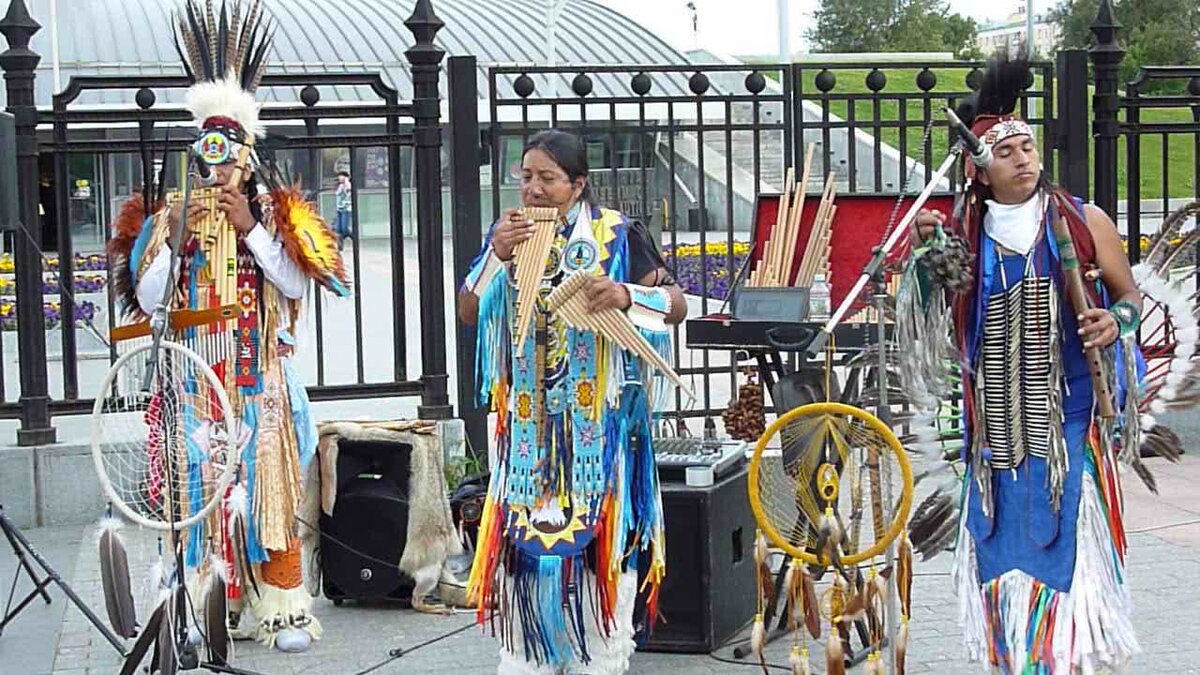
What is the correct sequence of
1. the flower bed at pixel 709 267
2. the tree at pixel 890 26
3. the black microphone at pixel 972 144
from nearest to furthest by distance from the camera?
the black microphone at pixel 972 144 → the flower bed at pixel 709 267 → the tree at pixel 890 26

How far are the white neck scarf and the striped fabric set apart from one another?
0.10 meters

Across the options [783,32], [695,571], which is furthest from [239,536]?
[783,32]

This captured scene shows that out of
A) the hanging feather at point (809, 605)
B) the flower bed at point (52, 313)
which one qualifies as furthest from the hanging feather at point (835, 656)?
the flower bed at point (52, 313)

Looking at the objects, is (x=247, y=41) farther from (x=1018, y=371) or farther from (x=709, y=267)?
(x=709, y=267)

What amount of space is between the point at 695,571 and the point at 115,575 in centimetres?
199

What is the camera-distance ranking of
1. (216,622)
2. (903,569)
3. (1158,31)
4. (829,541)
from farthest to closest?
1. (1158,31)
2. (216,622)
3. (903,569)
4. (829,541)

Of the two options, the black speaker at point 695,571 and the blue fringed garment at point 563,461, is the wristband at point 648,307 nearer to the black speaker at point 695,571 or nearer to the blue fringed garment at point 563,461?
the blue fringed garment at point 563,461

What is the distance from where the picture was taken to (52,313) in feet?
40.0

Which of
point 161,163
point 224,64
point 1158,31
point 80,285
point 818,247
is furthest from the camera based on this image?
point 1158,31

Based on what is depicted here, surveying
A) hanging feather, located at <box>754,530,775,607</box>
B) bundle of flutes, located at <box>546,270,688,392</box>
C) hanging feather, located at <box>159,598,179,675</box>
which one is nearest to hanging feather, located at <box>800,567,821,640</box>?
hanging feather, located at <box>754,530,775,607</box>

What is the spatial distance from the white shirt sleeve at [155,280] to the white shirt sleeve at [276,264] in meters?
0.29

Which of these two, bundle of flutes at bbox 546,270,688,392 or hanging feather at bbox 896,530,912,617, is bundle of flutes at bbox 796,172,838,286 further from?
hanging feather at bbox 896,530,912,617

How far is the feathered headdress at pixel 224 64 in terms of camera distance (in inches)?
217

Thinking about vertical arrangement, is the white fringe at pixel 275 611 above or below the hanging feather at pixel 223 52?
below
